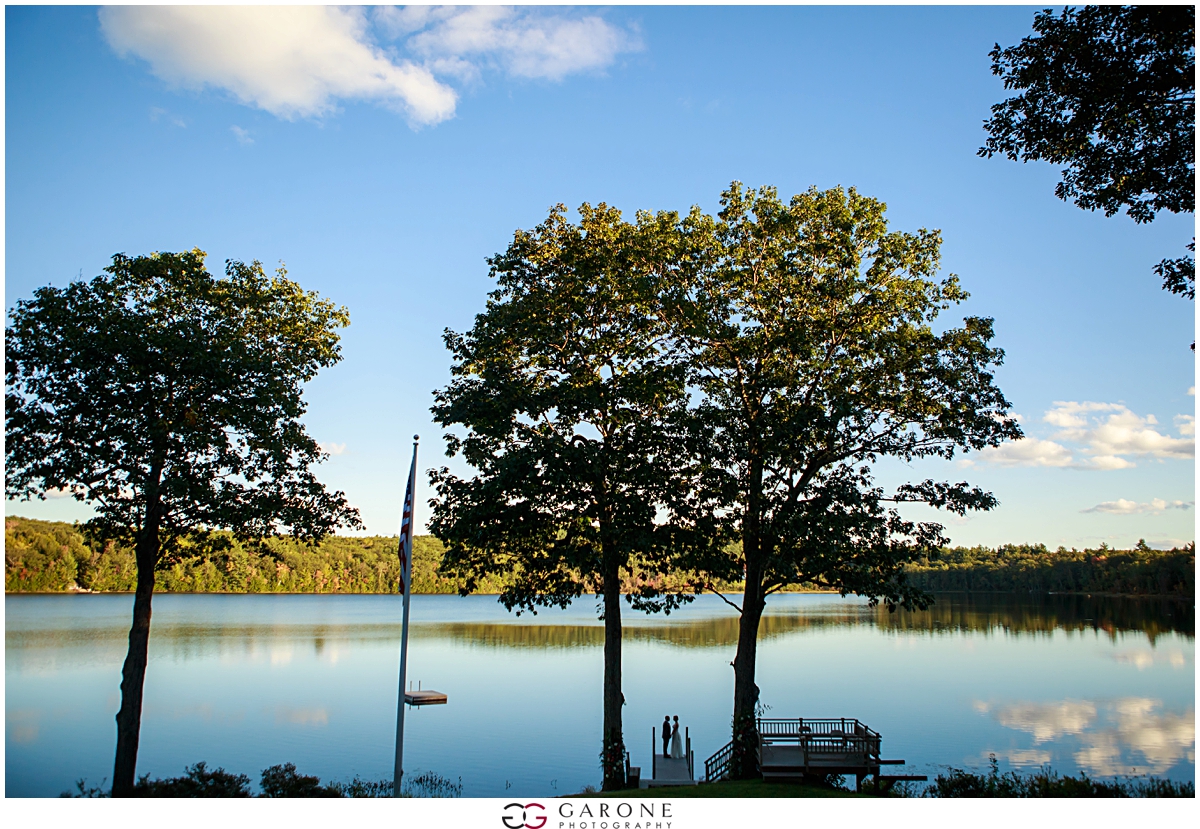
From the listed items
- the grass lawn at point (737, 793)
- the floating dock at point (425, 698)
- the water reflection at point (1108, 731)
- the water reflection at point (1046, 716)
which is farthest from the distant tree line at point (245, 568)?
the grass lawn at point (737, 793)

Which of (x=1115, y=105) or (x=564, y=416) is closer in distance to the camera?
(x=1115, y=105)

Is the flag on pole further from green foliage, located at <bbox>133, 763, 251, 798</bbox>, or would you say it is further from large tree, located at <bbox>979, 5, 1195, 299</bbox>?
large tree, located at <bbox>979, 5, 1195, 299</bbox>

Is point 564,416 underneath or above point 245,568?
above

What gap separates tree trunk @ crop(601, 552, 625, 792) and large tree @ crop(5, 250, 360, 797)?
313 inches

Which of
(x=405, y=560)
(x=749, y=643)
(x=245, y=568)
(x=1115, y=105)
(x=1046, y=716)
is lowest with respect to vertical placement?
(x=1046, y=716)

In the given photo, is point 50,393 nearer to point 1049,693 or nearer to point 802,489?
point 802,489

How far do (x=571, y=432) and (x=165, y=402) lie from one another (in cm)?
1091

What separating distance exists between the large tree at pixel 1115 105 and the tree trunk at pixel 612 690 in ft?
46.3

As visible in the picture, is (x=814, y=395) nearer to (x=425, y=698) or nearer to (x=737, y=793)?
(x=737, y=793)

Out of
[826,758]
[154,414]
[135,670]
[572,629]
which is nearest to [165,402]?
[154,414]

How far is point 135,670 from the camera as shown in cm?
1945
